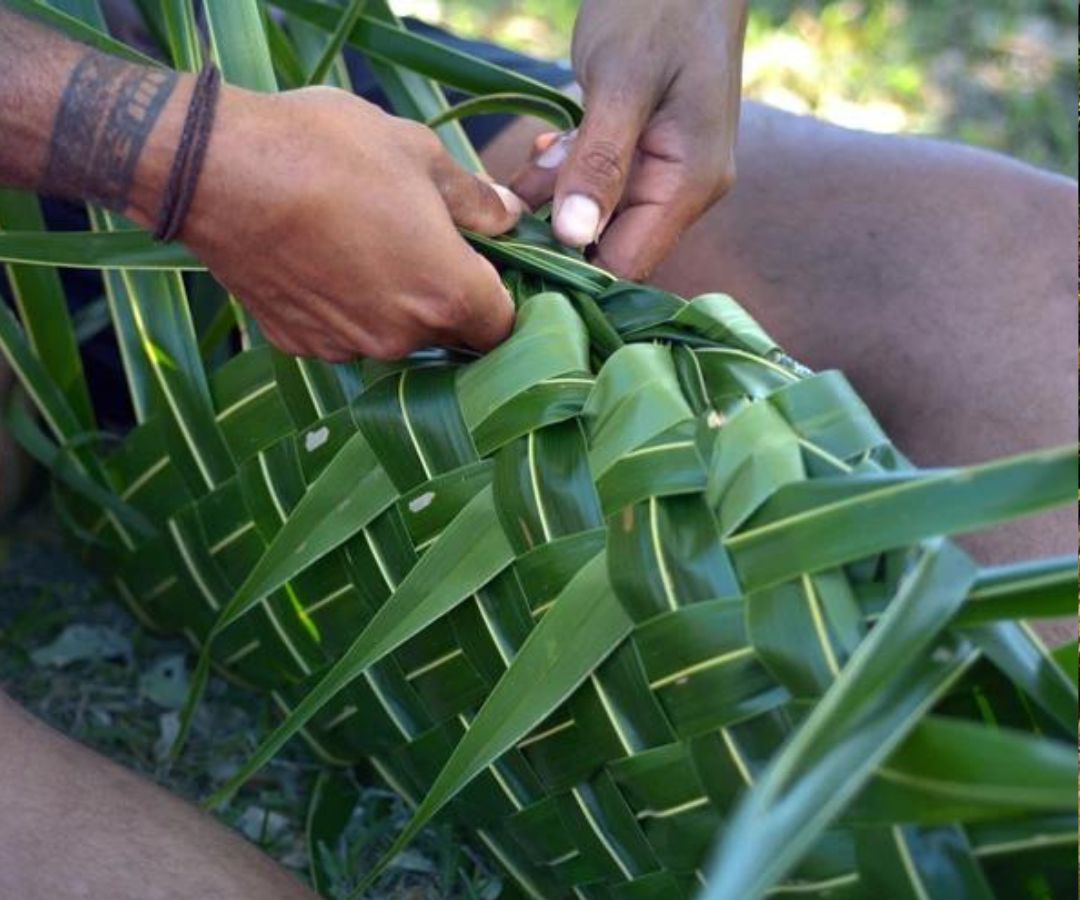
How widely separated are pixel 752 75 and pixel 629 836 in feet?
5.03

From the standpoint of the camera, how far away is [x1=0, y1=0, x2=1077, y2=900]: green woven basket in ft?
2.29

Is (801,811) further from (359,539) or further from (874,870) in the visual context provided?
(359,539)

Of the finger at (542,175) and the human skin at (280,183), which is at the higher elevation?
the finger at (542,175)

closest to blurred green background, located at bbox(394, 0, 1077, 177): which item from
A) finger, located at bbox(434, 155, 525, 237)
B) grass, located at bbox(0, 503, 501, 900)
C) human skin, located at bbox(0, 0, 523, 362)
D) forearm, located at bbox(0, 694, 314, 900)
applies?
grass, located at bbox(0, 503, 501, 900)

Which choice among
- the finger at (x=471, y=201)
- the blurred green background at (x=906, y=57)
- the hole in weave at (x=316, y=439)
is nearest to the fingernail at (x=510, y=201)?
the finger at (x=471, y=201)

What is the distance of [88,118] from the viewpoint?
919mm

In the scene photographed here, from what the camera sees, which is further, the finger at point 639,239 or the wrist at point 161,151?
the finger at point 639,239

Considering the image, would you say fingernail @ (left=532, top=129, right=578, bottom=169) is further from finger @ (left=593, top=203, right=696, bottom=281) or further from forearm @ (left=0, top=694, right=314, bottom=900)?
forearm @ (left=0, top=694, right=314, bottom=900)

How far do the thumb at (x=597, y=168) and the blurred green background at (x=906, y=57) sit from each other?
1.08m

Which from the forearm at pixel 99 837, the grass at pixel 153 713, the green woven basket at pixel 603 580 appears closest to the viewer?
the green woven basket at pixel 603 580

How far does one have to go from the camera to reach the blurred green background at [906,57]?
2.20m

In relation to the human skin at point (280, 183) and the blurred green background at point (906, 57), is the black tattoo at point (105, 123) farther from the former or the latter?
the blurred green background at point (906, 57)

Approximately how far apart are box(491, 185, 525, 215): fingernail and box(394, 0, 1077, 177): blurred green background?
115 centimetres

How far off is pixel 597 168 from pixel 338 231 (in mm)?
236
